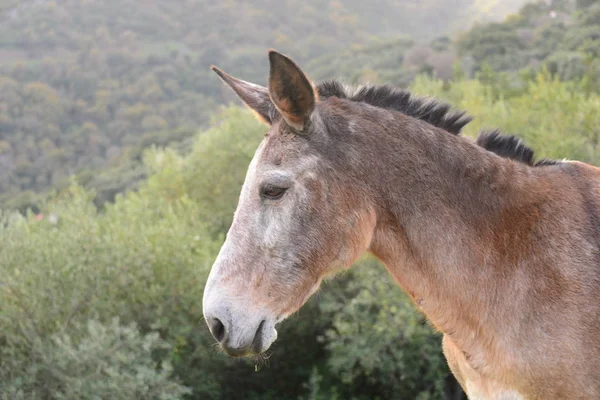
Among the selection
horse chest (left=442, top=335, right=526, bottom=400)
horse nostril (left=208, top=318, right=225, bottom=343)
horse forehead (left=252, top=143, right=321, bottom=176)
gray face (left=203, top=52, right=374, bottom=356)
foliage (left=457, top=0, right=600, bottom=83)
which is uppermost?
horse forehead (left=252, top=143, right=321, bottom=176)

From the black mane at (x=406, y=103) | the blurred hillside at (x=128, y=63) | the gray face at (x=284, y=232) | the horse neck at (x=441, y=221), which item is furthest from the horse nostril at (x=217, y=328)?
the blurred hillside at (x=128, y=63)

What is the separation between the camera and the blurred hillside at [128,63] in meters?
38.4

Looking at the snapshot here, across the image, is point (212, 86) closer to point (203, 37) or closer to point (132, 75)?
point (132, 75)

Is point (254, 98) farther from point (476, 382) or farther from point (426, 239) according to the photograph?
point (476, 382)

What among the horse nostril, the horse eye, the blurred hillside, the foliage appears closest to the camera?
the horse nostril

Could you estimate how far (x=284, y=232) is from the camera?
10.9 ft

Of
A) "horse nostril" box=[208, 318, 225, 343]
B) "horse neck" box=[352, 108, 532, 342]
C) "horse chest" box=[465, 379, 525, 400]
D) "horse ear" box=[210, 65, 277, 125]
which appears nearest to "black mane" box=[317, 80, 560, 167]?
"horse neck" box=[352, 108, 532, 342]

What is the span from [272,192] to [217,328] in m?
0.76

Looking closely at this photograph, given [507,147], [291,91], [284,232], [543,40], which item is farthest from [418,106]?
[543,40]

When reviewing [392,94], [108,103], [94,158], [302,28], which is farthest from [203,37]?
[392,94]

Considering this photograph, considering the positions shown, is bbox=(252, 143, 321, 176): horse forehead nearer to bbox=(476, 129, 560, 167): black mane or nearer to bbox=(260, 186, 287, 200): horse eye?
bbox=(260, 186, 287, 200): horse eye

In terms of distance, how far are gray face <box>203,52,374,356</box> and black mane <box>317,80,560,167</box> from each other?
395 mm

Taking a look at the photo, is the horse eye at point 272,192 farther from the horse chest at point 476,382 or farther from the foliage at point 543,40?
the foliage at point 543,40

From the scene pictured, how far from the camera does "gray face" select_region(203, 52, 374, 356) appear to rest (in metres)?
3.21
